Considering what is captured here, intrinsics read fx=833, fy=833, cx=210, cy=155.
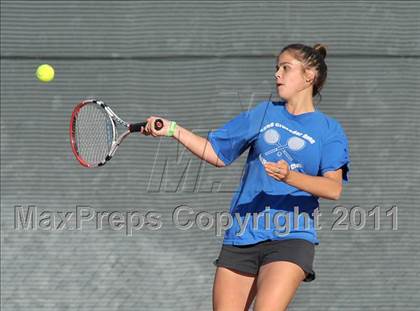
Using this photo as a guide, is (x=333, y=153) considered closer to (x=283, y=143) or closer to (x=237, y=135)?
(x=283, y=143)


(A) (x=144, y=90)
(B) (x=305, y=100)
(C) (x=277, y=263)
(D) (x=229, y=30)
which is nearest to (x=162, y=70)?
(A) (x=144, y=90)

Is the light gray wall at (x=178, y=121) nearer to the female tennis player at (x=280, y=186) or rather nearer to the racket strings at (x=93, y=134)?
the racket strings at (x=93, y=134)

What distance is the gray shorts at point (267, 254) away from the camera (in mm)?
3113

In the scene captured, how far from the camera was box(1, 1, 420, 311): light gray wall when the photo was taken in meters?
4.61

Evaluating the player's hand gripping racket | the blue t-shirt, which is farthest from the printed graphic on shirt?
the player's hand gripping racket

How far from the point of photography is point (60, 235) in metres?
4.66

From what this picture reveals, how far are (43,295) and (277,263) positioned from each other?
6.61 feet

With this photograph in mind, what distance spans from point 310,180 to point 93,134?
3.83ft

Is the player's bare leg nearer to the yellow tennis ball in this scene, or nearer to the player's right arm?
the player's right arm

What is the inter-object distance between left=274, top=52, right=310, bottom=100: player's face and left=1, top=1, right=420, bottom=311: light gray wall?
4.33 ft

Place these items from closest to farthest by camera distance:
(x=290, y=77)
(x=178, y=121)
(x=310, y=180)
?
(x=310, y=180) < (x=290, y=77) < (x=178, y=121)

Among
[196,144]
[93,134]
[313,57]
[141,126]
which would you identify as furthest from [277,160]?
[93,134]

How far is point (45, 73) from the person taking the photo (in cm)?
447

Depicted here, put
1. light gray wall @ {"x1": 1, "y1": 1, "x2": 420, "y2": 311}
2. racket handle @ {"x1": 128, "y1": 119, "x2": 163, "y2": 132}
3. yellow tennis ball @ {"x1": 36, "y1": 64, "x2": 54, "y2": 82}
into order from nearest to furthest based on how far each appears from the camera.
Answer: racket handle @ {"x1": 128, "y1": 119, "x2": 163, "y2": 132}
yellow tennis ball @ {"x1": 36, "y1": 64, "x2": 54, "y2": 82}
light gray wall @ {"x1": 1, "y1": 1, "x2": 420, "y2": 311}
